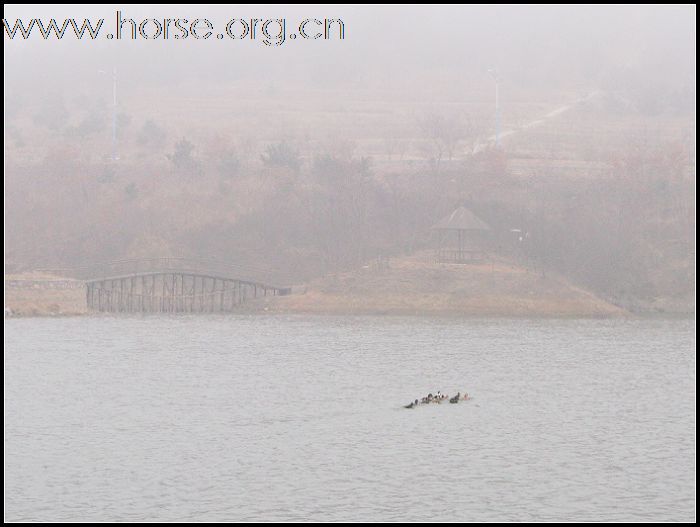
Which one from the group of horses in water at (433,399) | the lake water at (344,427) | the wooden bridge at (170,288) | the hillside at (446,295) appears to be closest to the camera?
the lake water at (344,427)

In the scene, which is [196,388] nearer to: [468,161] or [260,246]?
[260,246]

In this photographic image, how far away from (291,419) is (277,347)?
27.3m

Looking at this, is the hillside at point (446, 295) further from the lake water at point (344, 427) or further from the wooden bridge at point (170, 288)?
the lake water at point (344, 427)

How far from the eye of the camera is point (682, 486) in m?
39.9

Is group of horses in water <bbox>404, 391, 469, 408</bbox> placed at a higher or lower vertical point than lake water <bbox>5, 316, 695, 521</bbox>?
higher

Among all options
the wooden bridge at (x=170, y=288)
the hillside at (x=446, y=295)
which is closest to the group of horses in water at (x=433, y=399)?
the hillside at (x=446, y=295)

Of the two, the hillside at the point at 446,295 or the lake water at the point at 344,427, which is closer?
the lake water at the point at 344,427

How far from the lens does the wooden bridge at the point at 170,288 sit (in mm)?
107438

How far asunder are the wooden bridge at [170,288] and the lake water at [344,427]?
65.4 ft

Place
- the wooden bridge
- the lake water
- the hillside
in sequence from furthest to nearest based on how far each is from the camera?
the wooden bridge < the hillside < the lake water

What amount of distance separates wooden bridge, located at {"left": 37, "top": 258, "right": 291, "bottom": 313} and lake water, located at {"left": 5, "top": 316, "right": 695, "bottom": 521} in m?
19.9

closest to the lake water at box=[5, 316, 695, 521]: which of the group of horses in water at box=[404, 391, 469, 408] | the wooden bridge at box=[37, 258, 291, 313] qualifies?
the group of horses in water at box=[404, 391, 469, 408]

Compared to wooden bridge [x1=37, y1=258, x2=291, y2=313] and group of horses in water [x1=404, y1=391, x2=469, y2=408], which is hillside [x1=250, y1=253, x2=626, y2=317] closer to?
wooden bridge [x1=37, y1=258, x2=291, y2=313]

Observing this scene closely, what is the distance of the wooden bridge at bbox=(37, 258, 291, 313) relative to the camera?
107438 millimetres
